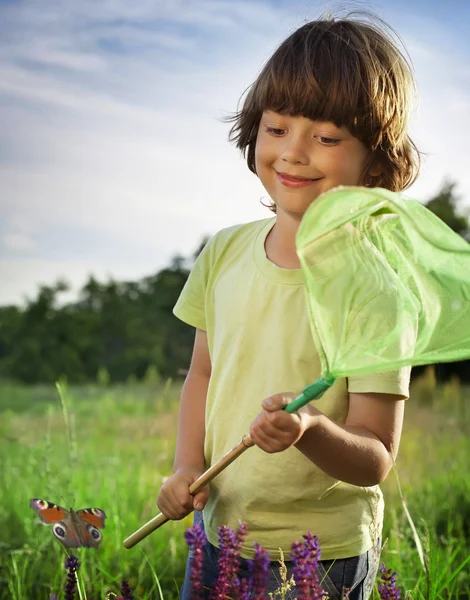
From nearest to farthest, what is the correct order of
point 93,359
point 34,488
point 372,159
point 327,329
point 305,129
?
point 327,329 → point 305,129 → point 372,159 → point 34,488 → point 93,359

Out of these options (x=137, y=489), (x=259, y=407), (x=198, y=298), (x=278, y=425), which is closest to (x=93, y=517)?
(x=259, y=407)

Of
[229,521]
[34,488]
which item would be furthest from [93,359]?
[229,521]

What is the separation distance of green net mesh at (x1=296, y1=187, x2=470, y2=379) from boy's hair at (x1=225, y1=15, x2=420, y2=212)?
37 centimetres

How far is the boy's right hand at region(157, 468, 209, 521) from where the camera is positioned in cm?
220

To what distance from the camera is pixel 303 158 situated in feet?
6.86

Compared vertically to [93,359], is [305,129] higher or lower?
higher

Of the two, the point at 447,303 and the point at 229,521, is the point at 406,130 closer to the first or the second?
the point at 447,303

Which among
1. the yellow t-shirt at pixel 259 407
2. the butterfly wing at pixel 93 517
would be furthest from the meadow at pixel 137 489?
the yellow t-shirt at pixel 259 407

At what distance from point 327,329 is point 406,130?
0.87 m

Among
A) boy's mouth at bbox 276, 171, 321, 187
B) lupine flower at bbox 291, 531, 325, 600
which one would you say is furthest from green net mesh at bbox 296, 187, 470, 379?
lupine flower at bbox 291, 531, 325, 600

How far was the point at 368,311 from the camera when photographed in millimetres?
1932

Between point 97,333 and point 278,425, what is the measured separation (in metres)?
8.86

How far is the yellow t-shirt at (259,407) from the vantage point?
2.13 meters

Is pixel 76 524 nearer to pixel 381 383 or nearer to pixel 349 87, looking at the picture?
pixel 381 383
